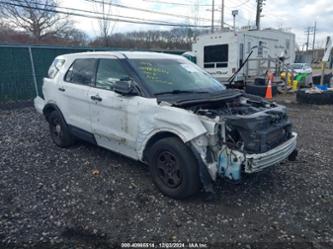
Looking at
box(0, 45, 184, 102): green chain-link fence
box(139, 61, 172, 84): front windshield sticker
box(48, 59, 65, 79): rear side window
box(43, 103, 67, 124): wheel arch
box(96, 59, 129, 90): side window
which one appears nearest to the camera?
box(139, 61, 172, 84): front windshield sticker

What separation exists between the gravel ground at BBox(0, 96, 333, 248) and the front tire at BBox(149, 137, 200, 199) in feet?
→ 0.58

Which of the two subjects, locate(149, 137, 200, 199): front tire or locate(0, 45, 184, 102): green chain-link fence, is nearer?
locate(149, 137, 200, 199): front tire

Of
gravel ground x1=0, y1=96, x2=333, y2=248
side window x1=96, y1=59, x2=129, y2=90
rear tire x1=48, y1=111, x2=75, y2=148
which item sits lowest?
gravel ground x1=0, y1=96, x2=333, y2=248

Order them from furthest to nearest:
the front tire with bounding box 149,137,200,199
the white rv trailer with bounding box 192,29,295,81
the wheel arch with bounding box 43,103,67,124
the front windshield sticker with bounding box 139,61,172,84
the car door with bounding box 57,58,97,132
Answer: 1. the white rv trailer with bounding box 192,29,295,81
2. the wheel arch with bounding box 43,103,67,124
3. the car door with bounding box 57,58,97,132
4. the front windshield sticker with bounding box 139,61,172,84
5. the front tire with bounding box 149,137,200,199

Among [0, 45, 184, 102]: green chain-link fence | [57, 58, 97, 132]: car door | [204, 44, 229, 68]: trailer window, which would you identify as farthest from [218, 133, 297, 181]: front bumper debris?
[204, 44, 229, 68]: trailer window

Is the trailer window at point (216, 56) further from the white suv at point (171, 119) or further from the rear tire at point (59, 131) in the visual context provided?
the rear tire at point (59, 131)

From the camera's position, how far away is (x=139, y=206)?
3.32 metres

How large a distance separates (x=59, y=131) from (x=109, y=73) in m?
1.91

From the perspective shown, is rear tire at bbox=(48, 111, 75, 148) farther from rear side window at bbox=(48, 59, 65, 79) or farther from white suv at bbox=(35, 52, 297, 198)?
rear side window at bbox=(48, 59, 65, 79)

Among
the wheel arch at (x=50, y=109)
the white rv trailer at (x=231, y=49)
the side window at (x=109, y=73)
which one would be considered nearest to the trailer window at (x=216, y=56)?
the white rv trailer at (x=231, y=49)

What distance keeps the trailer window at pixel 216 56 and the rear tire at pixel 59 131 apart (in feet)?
32.3

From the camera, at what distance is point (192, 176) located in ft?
10.3

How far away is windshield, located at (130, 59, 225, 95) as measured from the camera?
377cm

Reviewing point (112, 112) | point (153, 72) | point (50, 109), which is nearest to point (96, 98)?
point (112, 112)
